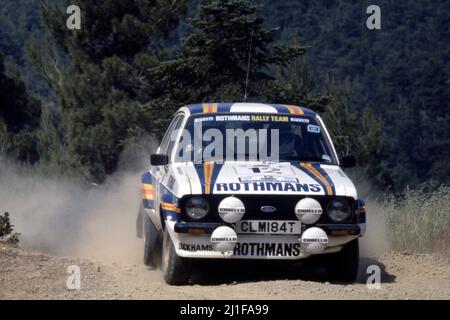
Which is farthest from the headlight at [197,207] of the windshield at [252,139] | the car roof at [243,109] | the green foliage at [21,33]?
the green foliage at [21,33]

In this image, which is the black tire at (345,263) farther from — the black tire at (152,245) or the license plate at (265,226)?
the black tire at (152,245)

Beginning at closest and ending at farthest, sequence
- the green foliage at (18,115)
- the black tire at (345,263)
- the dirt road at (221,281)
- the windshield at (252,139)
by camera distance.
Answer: the dirt road at (221,281) < the black tire at (345,263) < the windshield at (252,139) < the green foliage at (18,115)

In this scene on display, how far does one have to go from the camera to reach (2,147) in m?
33.5

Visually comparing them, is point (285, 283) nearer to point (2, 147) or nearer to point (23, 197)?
point (23, 197)

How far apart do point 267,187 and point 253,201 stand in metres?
0.19

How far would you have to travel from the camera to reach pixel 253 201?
8.53 m

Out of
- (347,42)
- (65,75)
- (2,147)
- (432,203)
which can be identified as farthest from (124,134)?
(347,42)

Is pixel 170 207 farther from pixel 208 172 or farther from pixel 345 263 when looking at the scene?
pixel 345 263

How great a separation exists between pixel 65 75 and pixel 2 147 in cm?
373

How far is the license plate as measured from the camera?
853 cm

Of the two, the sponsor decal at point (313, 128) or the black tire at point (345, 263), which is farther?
the sponsor decal at point (313, 128)

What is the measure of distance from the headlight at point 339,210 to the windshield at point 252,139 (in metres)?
1.18

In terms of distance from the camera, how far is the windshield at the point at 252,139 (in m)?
9.74

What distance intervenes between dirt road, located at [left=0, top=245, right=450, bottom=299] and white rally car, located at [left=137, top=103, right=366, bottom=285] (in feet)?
1.05
